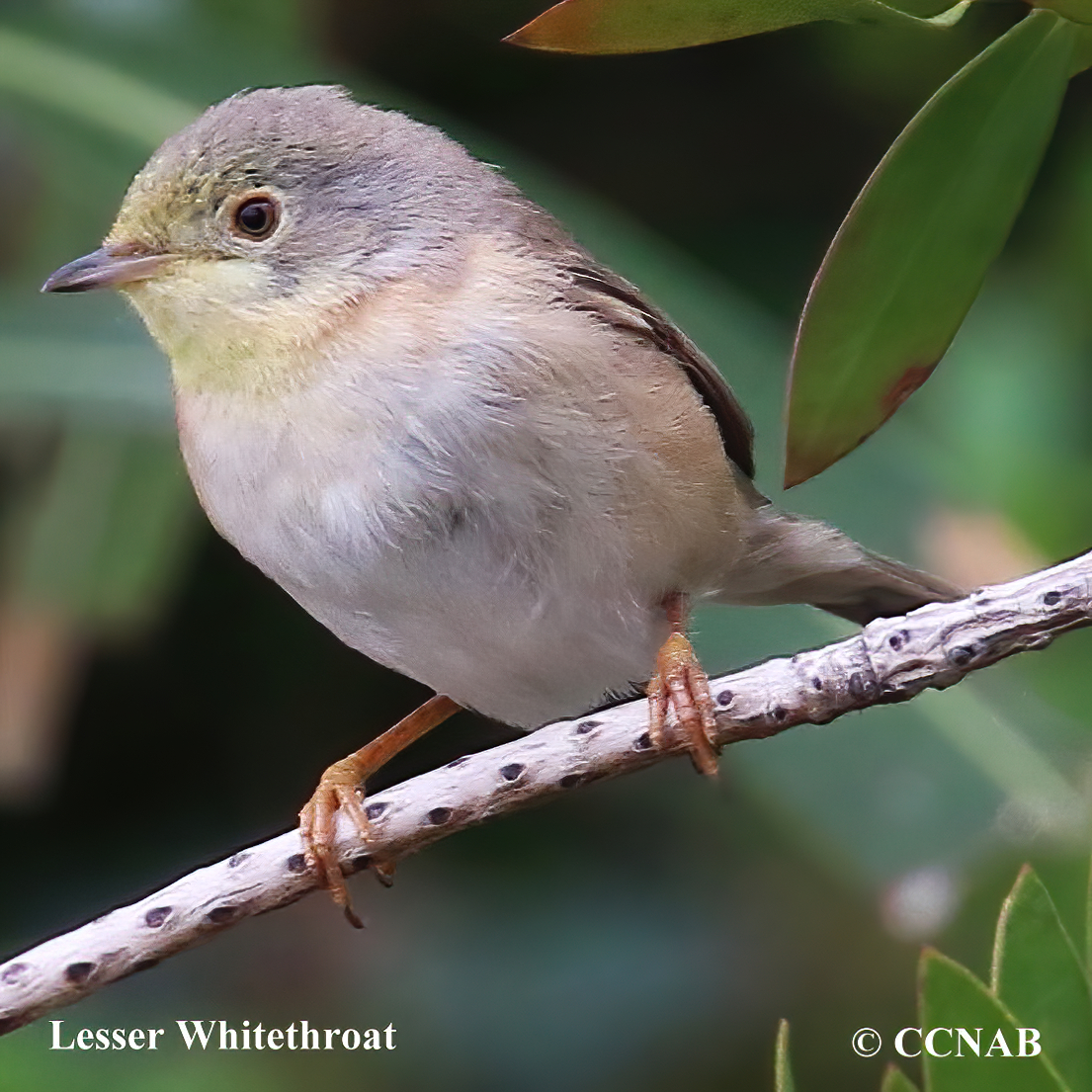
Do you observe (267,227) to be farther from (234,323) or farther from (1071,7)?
(1071,7)

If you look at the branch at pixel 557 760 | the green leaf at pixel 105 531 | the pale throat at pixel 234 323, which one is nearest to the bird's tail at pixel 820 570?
the branch at pixel 557 760

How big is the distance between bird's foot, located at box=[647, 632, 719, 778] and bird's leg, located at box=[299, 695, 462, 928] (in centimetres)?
41

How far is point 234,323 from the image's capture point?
2096 mm

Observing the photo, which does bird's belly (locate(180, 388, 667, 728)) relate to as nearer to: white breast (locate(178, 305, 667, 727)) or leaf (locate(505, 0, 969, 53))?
white breast (locate(178, 305, 667, 727))

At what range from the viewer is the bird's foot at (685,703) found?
1.91m

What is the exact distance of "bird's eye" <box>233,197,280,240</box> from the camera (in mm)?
2199

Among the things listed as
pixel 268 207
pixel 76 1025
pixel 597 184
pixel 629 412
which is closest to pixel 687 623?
pixel 629 412

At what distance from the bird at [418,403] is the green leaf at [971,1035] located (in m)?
0.51

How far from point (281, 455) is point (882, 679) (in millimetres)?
845

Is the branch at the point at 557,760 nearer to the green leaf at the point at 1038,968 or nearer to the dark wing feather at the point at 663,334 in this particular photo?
the green leaf at the point at 1038,968

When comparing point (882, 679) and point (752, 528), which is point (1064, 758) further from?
point (882, 679)

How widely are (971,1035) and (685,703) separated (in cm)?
75

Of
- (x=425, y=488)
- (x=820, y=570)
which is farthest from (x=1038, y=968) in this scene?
(x=820, y=570)

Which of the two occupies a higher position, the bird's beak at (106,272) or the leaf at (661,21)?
the bird's beak at (106,272)
